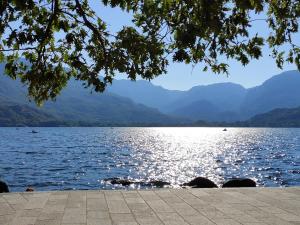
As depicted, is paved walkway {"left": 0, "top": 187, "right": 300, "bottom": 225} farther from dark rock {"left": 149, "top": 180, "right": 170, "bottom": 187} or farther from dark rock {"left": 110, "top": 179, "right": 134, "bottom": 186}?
dark rock {"left": 110, "top": 179, "right": 134, "bottom": 186}

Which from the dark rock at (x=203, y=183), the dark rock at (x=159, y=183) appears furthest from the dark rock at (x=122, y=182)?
the dark rock at (x=203, y=183)

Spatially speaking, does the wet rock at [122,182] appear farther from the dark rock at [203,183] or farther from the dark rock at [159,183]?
the dark rock at [203,183]

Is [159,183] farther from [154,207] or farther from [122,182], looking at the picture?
[154,207]

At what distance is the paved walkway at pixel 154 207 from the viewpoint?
11.7 meters

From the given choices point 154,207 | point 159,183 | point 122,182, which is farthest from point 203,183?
point 122,182

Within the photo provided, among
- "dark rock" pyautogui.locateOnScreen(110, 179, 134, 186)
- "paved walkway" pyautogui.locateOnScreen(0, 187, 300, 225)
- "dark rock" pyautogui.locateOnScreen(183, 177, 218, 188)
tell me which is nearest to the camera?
"paved walkway" pyautogui.locateOnScreen(0, 187, 300, 225)

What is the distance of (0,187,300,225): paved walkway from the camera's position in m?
11.7

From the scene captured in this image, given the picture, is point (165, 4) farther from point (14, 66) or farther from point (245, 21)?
point (14, 66)

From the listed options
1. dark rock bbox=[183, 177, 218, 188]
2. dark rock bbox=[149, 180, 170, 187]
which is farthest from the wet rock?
dark rock bbox=[183, 177, 218, 188]

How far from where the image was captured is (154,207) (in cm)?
1342

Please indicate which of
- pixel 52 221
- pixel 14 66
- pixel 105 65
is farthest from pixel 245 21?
pixel 52 221

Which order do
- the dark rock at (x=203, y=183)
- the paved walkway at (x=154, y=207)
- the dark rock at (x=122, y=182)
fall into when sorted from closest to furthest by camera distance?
the paved walkway at (x=154, y=207)
the dark rock at (x=203, y=183)
the dark rock at (x=122, y=182)

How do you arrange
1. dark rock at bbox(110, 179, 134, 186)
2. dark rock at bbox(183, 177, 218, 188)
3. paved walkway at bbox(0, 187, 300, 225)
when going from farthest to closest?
dark rock at bbox(110, 179, 134, 186) < dark rock at bbox(183, 177, 218, 188) < paved walkway at bbox(0, 187, 300, 225)

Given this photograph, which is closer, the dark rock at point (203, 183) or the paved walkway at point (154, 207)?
the paved walkway at point (154, 207)
